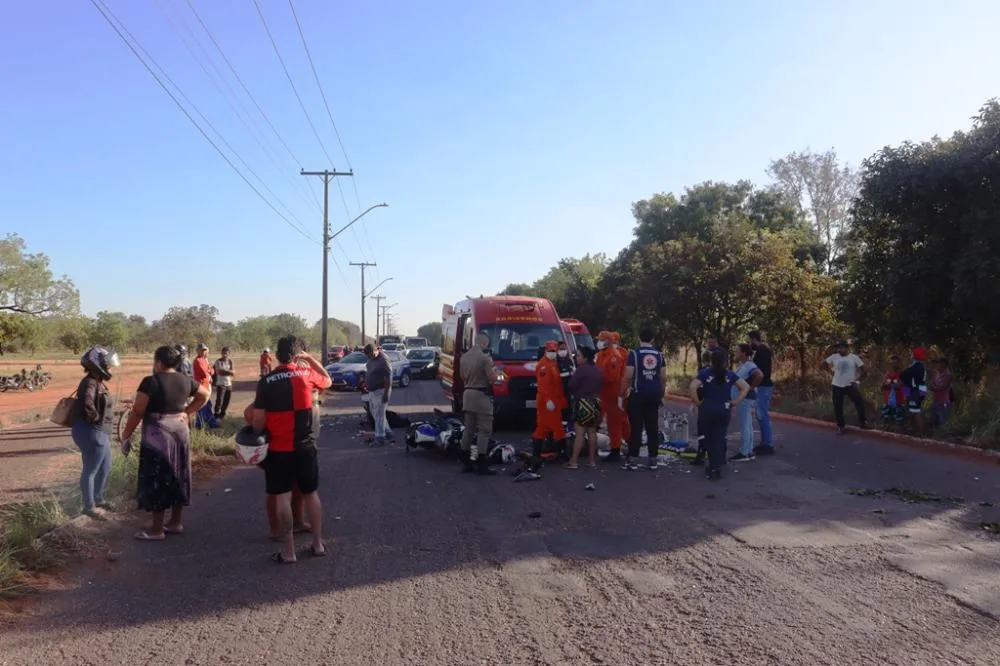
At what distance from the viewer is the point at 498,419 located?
49.6ft

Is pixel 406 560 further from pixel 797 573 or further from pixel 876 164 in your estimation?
pixel 876 164

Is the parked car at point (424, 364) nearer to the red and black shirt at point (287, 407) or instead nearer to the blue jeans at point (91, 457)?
the blue jeans at point (91, 457)

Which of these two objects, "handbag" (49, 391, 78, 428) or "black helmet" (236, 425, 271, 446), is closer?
"black helmet" (236, 425, 271, 446)

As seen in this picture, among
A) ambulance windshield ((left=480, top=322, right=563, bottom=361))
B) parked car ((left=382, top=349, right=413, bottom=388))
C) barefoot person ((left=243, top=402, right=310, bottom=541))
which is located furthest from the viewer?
parked car ((left=382, top=349, right=413, bottom=388))

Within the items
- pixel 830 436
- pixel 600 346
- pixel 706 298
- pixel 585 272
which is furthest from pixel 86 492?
pixel 585 272

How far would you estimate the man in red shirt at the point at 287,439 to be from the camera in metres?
6.49

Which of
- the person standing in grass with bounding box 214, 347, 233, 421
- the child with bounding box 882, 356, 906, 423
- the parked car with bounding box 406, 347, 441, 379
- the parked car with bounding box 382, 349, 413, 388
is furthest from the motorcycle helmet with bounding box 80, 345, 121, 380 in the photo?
the parked car with bounding box 406, 347, 441, 379

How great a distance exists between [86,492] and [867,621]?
22.5 ft

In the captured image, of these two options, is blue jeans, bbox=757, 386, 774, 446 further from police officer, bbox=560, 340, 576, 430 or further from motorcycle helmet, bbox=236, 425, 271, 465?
motorcycle helmet, bbox=236, 425, 271, 465

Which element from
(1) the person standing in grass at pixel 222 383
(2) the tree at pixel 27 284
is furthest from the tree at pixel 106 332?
(1) the person standing in grass at pixel 222 383

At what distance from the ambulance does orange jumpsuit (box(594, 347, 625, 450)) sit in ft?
10.9

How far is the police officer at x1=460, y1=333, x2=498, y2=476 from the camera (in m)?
10.5

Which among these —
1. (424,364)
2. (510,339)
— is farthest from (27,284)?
(510,339)

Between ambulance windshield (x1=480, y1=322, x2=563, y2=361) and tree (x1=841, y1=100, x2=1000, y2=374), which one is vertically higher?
tree (x1=841, y1=100, x2=1000, y2=374)
